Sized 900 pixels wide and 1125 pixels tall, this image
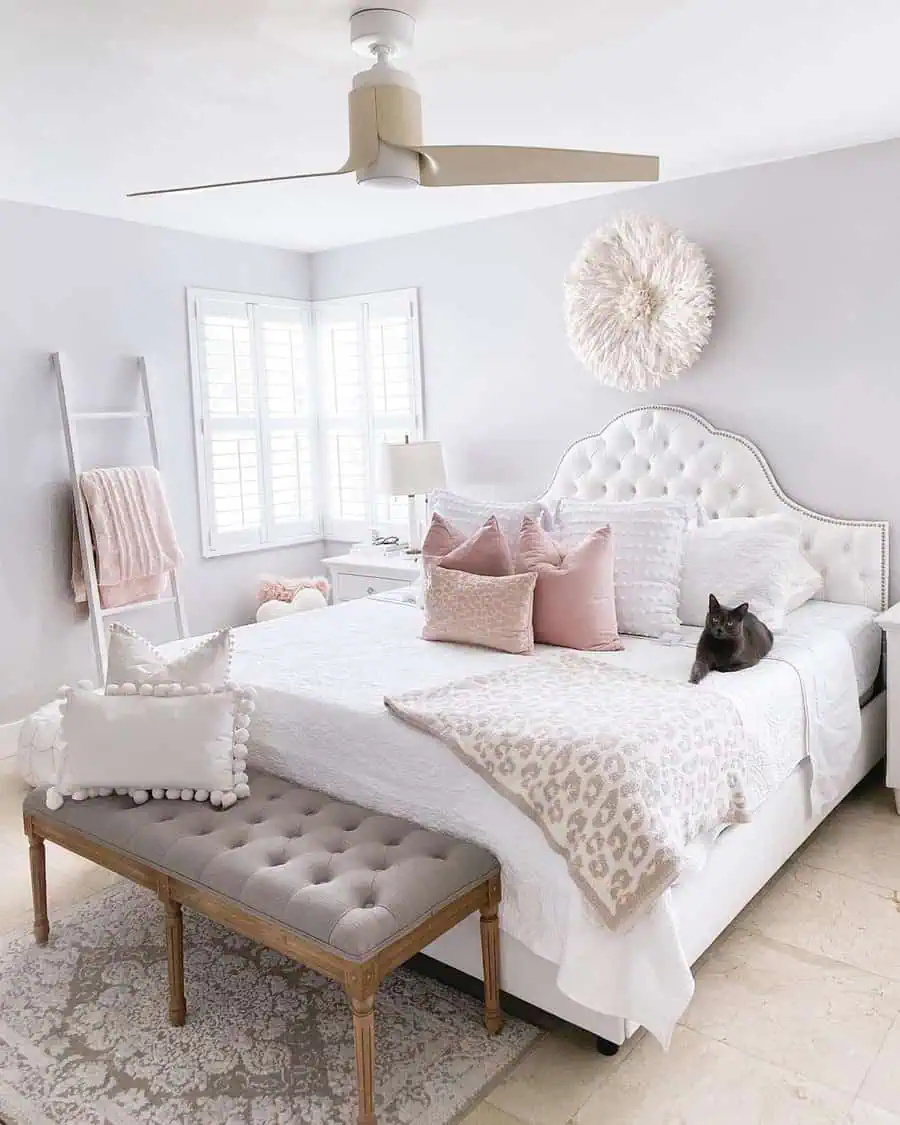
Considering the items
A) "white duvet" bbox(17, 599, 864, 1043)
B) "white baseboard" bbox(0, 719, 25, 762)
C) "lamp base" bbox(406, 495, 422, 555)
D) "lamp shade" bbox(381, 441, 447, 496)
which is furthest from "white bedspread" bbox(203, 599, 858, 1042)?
"white baseboard" bbox(0, 719, 25, 762)

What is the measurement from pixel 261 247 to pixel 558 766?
398 centimetres

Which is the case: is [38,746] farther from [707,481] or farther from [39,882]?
[707,481]

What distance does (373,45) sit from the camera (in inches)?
93.6

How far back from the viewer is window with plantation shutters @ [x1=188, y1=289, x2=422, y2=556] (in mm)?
5016

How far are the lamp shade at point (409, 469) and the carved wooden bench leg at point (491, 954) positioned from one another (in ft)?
8.83

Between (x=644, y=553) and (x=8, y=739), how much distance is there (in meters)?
2.93

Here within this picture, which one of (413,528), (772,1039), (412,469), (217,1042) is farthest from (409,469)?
(772,1039)

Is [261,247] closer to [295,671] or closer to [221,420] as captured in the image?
[221,420]

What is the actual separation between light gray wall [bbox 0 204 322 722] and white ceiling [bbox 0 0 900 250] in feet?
1.26

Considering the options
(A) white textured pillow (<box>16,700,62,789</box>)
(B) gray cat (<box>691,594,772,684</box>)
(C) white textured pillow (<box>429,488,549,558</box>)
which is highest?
(C) white textured pillow (<box>429,488,549,558</box>)

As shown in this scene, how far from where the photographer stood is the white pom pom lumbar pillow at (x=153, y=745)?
2.43m

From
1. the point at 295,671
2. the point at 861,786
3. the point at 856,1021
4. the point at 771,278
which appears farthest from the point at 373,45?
the point at 861,786

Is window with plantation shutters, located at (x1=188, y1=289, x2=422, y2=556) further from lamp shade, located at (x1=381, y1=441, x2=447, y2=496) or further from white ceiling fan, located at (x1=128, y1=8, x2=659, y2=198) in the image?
white ceiling fan, located at (x1=128, y1=8, x2=659, y2=198)

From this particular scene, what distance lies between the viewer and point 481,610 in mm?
3168
